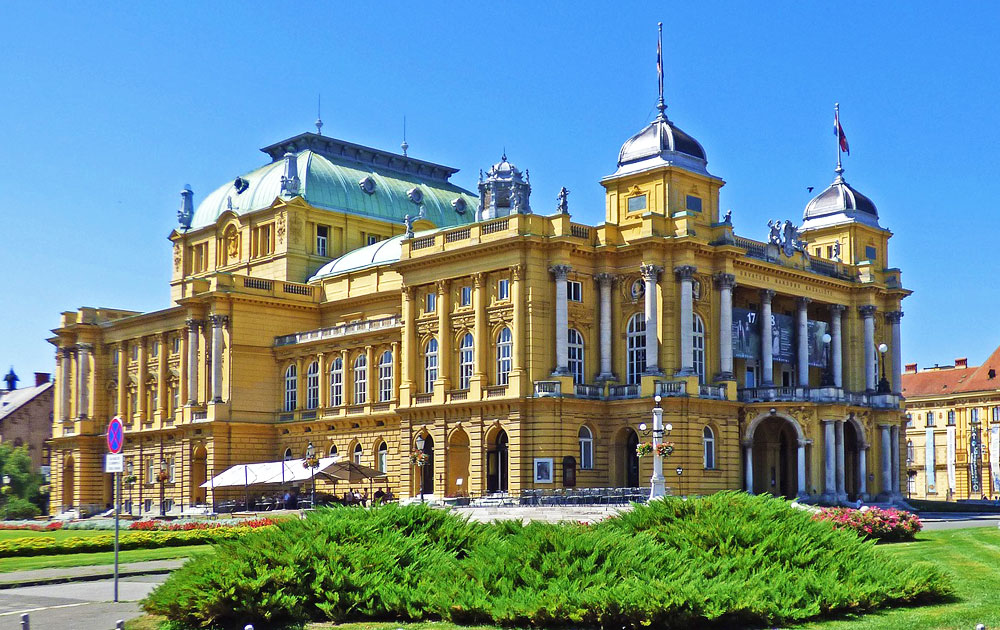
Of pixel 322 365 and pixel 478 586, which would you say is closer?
pixel 478 586

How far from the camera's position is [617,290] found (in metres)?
70.0

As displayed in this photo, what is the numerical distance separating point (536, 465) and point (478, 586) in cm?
4433

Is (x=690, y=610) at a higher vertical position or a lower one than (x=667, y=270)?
lower

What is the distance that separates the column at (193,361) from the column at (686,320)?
34.9 metres

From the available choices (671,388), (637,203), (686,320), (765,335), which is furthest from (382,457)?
(765,335)

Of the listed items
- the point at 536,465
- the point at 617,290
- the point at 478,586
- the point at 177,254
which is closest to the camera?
the point at 478,586

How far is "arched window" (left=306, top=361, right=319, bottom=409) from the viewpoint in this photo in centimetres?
8475

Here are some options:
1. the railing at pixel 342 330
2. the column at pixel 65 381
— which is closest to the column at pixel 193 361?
the railing at pixel 342 330

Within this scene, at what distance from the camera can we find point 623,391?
68.2 m

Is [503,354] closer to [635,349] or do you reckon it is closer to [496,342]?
[496,342]

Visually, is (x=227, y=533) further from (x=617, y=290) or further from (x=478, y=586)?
(x=617, y=290)

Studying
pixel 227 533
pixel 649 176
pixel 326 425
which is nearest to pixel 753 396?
pixel 649 176

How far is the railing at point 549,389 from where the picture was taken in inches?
2584

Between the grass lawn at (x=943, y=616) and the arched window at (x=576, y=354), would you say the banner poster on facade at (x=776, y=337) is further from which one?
the grass lawn at (x=943, y=616)
